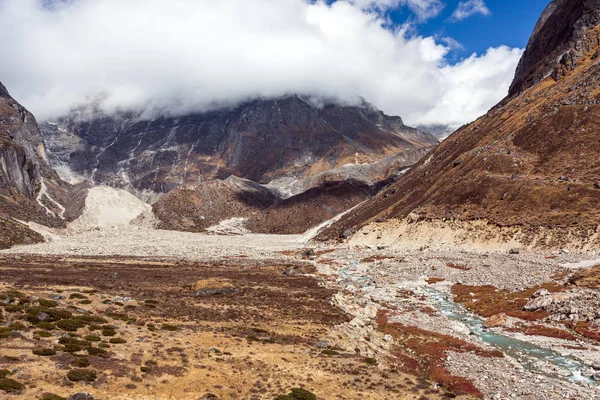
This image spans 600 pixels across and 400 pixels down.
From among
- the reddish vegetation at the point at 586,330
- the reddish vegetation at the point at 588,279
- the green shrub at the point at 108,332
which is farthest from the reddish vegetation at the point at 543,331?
the green shrub at the point at 108,332

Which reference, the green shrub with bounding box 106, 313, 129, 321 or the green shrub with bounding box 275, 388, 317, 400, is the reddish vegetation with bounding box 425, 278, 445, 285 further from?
the green shrub with bounding box 106, 313, 129, 321

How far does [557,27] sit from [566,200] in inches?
5103

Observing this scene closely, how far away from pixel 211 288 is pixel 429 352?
28.8 meters

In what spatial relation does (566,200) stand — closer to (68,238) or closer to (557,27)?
(557,27)

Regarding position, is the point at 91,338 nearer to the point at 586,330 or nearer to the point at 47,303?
the point at 47,303

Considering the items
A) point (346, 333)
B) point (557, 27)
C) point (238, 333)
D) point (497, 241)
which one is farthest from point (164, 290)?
point (557, 27)

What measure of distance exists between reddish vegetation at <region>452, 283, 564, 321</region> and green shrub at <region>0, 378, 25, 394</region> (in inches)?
1676

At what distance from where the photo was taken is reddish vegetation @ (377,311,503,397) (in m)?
28.3

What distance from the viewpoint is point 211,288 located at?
53125 millimetres

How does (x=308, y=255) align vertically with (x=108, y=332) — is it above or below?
above

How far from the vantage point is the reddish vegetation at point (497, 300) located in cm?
4463

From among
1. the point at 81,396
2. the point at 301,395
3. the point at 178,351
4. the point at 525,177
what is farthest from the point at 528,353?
the point at 525,177

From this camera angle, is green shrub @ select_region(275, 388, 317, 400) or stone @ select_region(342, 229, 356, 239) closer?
green shrub @ select_region(275, 388, 317, 400)

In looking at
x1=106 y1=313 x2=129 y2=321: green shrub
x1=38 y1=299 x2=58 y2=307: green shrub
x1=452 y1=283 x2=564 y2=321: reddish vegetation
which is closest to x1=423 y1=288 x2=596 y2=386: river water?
x1=452 y1=283 x2=564 y2=321: reddish vegetation
